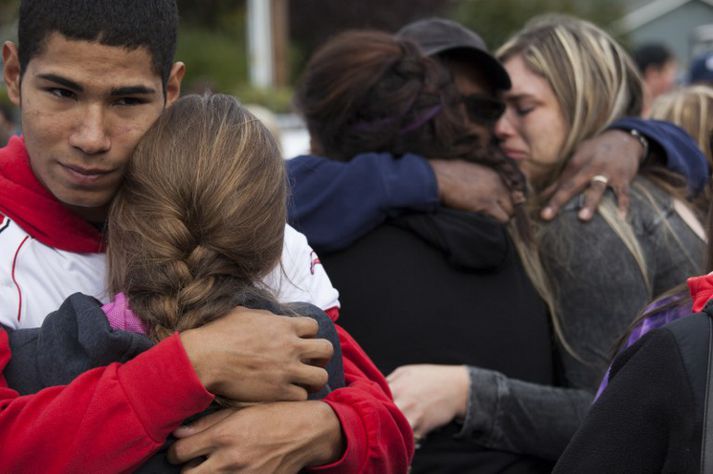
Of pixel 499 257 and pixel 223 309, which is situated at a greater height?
pixel 223 309

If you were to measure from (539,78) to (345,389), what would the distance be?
1.60 m

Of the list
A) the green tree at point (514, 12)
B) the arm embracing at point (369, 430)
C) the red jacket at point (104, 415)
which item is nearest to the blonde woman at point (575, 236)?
the arm embracing at point (369, 430)

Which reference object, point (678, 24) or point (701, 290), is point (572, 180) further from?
point (678, 24)

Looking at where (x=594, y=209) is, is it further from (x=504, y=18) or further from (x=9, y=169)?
(x=504, y=18)

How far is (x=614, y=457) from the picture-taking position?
1.59 metres

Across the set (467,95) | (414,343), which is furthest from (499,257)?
(467,95)

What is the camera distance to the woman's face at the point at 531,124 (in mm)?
3105

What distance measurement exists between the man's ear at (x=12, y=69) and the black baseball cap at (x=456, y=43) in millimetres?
1220

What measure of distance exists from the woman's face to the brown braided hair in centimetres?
42

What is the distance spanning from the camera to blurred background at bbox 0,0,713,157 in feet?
65.7

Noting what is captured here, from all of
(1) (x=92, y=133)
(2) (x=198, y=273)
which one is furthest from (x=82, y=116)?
(2) (x=198, y=273)

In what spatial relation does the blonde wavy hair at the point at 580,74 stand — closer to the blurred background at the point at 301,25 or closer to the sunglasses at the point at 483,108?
the sunglasses at the point at 483,108

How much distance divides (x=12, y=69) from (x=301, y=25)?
2785cm

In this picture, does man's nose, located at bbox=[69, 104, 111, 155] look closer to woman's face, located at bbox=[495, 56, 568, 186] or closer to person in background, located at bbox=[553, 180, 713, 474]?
person in background, located at bbox=[553, 180, 713, 474]
